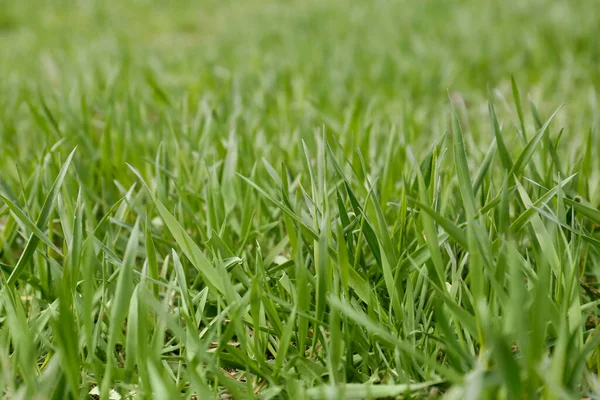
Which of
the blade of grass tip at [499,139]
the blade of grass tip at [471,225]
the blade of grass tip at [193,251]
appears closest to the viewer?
the blade of grass tip at [471,225]

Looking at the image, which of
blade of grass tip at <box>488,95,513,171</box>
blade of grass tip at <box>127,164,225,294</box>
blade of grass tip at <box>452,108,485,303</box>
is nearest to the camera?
blade of grass tip at <box>452,108,485,303</box>

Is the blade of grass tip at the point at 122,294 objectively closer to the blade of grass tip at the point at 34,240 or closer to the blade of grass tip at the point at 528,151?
the blade of grass tip at the point at 34,240

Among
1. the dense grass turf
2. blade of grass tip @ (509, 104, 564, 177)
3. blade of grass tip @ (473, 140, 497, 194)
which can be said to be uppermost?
blade of grass tip @ (509, 104, 564, 177)

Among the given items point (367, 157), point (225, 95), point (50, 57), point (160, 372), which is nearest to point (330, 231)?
point (160, 372)

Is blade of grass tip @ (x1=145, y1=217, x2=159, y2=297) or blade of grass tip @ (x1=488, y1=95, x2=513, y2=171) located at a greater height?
blade of grass tip @ (x1=488, y1=95, x2=513, y2=171)

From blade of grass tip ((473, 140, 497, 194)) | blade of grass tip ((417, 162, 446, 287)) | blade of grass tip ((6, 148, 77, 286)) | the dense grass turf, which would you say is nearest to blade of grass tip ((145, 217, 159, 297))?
the dense grass turf

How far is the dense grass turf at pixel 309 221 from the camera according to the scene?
71 cm

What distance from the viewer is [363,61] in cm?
274

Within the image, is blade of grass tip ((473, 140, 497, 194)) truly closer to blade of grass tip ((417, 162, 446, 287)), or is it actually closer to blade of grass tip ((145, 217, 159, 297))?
blade of grass tip ((417, 162, 446, 287))

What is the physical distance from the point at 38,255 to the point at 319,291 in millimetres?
494

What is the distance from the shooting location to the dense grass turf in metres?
0.71

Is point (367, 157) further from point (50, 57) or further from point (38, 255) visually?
point (50, 57)

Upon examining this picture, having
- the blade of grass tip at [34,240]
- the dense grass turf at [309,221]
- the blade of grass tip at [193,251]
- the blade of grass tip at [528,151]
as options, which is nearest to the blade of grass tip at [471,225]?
the dense grass turf at [309,221]

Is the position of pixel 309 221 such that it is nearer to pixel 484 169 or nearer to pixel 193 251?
pixel 193 251
